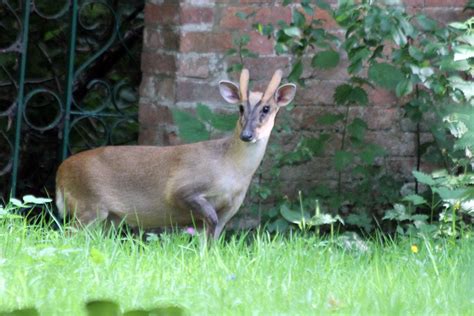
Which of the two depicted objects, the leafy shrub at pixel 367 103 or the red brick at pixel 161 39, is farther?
the red brick at pixel 161 39

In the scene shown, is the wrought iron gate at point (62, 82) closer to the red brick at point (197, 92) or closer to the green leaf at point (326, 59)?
the red brick at point (197, 92)

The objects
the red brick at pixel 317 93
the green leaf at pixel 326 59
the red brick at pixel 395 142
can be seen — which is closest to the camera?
the green leaf at pixel 326 59

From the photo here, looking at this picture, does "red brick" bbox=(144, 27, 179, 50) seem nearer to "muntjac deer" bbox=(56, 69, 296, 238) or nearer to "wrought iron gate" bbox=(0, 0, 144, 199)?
"wrought iron gate" bbox=(0, 0, 144, 199)

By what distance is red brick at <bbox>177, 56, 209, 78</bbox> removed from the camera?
20.5ft

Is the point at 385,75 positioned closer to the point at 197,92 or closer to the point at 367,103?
the point at 367,103

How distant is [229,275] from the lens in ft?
13.8

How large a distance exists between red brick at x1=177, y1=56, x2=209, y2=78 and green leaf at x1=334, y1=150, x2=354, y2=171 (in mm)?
879

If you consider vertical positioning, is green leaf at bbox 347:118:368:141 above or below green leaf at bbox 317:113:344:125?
below

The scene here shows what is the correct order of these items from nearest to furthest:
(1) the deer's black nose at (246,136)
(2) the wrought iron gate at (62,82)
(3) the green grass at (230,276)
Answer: (3) the green grass at (230,276), (1) the deer's black nose at (246,136), (2) the wrought iron gate at (62,82)

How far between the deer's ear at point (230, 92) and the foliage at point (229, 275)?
927mm

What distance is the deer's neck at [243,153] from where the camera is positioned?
19.4ft

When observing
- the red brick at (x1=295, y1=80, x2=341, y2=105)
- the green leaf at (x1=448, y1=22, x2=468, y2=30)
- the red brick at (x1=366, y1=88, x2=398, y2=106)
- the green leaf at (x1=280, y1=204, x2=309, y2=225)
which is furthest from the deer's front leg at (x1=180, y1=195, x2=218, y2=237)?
the green leaf at (x1=448, y1=22, x2=468, y2=30)

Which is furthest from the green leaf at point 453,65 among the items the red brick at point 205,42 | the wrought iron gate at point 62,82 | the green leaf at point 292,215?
the wrought iron gate at point 62,82

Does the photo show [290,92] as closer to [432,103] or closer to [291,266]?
[432,103]
